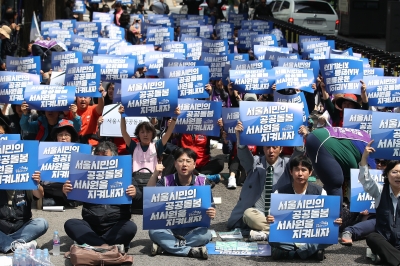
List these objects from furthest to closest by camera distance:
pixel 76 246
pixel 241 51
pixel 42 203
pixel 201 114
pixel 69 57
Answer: pixel 241 51, pixel 69 57, pixel 201 114, pixel 42 203, pixel 76 246

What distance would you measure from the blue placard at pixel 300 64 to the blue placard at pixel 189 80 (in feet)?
5.92

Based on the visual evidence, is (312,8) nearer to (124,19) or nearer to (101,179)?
(124,19)

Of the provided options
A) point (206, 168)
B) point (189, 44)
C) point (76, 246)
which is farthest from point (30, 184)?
point (189, 44)

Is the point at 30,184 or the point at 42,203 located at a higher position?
the point at 30,184

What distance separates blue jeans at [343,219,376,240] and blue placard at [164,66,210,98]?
3.97 meters

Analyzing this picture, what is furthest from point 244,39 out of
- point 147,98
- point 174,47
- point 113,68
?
point 147,98

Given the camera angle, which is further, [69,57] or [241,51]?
[241,51]

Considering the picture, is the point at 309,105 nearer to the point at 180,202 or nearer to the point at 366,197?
the point at 366,197

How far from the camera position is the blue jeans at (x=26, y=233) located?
9.11 meters

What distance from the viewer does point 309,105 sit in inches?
545

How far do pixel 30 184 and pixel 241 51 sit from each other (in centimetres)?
1291

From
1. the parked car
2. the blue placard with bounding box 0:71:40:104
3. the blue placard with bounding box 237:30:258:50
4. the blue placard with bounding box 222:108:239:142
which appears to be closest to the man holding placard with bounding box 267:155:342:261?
the blue placard with bounding box 222:108:239:142

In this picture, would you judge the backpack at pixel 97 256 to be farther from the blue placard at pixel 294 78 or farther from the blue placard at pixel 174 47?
the blue placard at pixel 174 47

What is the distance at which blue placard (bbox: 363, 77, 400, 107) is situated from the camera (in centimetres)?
1202
